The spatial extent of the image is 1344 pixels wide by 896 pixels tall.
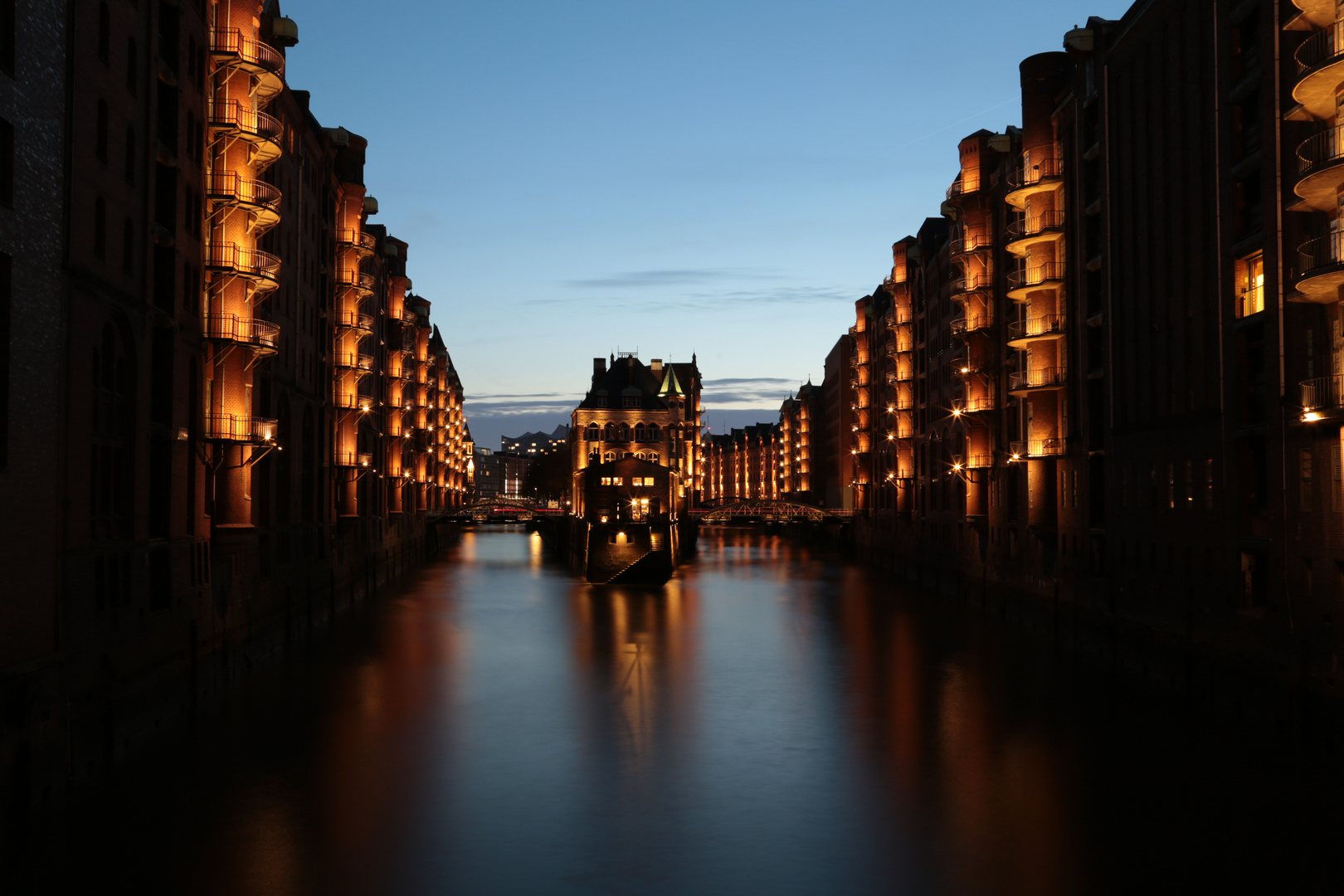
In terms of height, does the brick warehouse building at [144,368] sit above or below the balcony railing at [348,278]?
below

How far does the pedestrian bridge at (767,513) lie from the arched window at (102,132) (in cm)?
10171

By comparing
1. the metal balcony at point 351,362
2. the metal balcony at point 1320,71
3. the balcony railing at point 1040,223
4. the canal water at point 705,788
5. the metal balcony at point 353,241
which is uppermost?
the metal balcony at point 353,241

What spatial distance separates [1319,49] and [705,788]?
78.7ft

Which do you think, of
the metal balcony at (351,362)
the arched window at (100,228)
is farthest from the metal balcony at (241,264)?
the metal balcony at (351,362)

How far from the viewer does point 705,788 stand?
25.5 meters

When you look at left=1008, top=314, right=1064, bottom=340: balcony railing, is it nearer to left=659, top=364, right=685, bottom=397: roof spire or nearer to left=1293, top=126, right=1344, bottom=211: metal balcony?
left=1293, top=126, right=1344, bottom=211: metal balcony

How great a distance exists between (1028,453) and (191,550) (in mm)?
36498

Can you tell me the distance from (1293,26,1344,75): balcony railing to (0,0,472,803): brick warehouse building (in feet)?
95.2

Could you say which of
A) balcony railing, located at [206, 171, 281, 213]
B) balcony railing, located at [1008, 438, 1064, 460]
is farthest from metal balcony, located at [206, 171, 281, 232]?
balcony railing, located at [1008, 438, 1064, 460]

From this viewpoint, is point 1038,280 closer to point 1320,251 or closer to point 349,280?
point 1320,251

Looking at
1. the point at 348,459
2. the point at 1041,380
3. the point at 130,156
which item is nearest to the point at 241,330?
the point at 130,156

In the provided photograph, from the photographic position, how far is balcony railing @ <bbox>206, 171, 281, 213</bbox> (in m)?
38.9

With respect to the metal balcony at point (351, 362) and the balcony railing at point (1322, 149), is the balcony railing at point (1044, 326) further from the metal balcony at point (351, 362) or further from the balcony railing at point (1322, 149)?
the metal balcony at point (351, 362)

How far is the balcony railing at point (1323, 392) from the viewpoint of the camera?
95.5 ft
